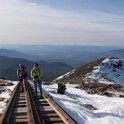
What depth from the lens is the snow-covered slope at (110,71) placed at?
238 feet

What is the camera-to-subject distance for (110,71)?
80.1 metres

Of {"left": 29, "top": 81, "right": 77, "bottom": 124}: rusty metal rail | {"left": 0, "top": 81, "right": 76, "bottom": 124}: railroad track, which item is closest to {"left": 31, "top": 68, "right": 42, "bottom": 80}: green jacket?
{"left": 29, "top": 81, "right": 77, "bottom": 124}: rusty metal rail

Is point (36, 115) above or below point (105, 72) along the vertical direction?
above

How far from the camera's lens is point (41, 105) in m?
18.8

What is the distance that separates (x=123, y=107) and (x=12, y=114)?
8.08 meters

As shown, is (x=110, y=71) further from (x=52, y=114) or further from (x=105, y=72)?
(x=52, y=114)

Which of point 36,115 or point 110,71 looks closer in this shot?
point 36,115

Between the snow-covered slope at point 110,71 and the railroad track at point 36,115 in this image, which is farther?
the snow-covered slope at point 110,71

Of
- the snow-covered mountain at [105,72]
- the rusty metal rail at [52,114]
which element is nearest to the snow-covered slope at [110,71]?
the snow-covered mountain at [105,72]

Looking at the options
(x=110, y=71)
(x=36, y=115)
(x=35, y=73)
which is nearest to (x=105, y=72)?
(x=110, y=71)

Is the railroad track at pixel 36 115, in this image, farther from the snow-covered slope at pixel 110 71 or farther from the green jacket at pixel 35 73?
the snow-covered slope at pixel 110 71

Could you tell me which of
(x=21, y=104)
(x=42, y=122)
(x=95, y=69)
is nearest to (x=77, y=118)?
(x=42, y=122)

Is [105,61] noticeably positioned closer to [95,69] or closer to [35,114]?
[95,69]

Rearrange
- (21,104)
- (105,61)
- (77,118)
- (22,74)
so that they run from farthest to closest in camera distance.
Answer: (105,61) < (22,74) < (21,104) < (77,118)
